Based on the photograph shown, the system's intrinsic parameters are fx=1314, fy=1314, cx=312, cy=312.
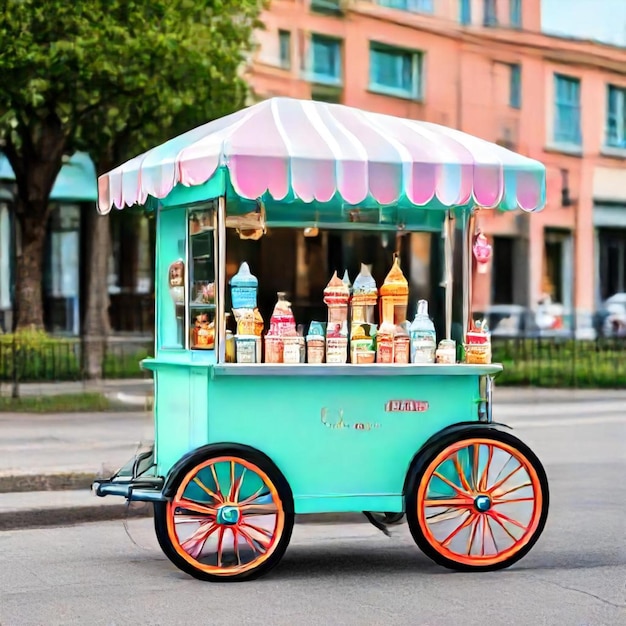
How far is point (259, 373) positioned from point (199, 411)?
408 millimetres

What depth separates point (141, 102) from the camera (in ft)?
61.5

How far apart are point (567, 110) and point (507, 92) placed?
2.09 m

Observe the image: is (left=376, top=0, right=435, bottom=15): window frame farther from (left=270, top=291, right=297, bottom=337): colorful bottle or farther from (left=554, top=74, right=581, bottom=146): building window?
(left=270, top=291, right=297, bottom=337): colorful bottle

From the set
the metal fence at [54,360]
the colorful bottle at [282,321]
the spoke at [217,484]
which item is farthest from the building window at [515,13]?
the spoke at [217,484]

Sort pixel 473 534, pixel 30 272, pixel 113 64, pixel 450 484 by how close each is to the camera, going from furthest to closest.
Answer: pixel 30 272, pixel 113 64, pixel 473 534, pixel 450 484

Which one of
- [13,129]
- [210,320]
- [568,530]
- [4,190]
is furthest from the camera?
[4,190]

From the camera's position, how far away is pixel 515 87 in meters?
32.3

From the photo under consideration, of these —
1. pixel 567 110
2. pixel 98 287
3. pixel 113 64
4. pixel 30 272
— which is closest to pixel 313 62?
pixel 567 110


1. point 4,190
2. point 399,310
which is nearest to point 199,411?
point 399,310

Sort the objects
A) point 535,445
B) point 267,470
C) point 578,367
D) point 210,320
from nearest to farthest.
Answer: point 267,470 → point 210,320 → point 535,445 → point 578,367

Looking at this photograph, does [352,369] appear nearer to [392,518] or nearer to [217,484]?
[217,484]

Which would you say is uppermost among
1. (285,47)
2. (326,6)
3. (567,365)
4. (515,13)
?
(515,13)

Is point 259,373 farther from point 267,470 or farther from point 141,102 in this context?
point 141,102

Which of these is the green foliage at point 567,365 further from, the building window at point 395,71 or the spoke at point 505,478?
the spoke at point 505,478
